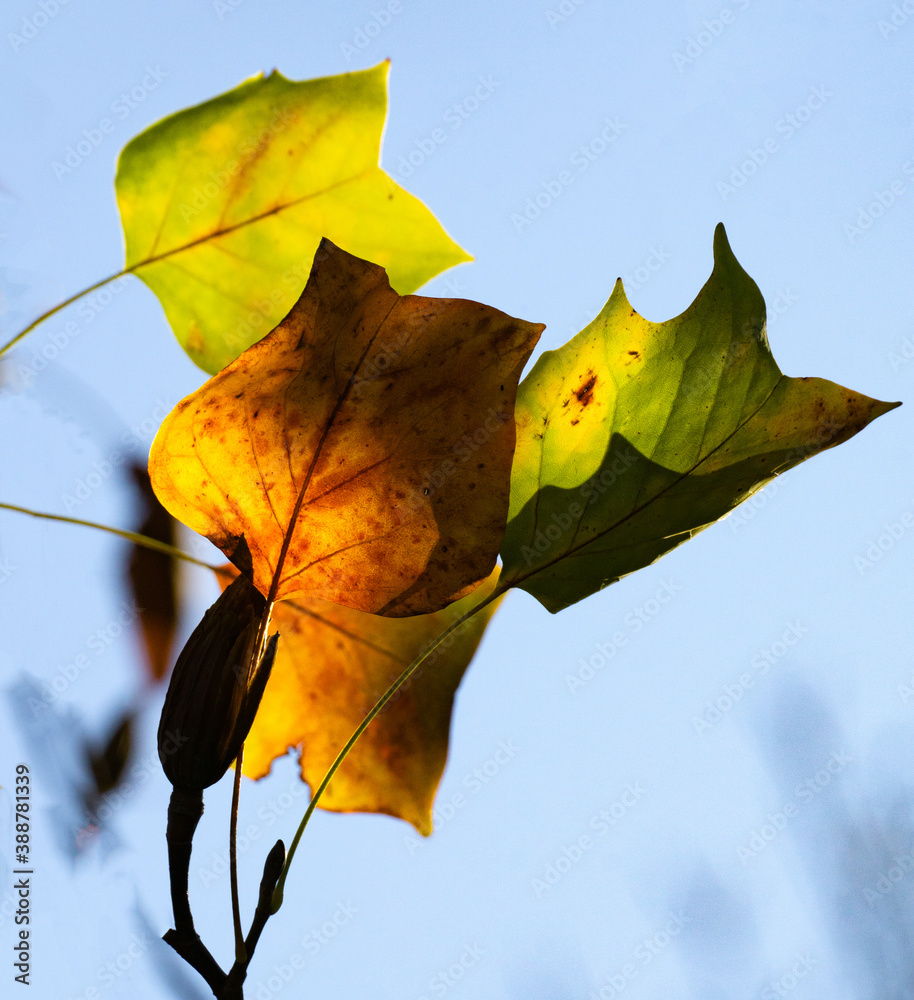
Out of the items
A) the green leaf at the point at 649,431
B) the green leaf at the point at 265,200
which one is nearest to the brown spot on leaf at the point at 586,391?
the green leaf at the point at 649,431

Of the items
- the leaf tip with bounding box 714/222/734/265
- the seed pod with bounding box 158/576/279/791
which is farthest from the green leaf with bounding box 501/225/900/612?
the seed pod with bounding box 158/576/279/791

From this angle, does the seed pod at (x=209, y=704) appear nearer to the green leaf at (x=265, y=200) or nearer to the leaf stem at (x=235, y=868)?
the leaf stem at (x=235, y=868)

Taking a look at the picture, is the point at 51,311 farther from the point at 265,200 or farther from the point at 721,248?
the point at 721,248

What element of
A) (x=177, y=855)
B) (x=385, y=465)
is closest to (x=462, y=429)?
(x=385, y=465)

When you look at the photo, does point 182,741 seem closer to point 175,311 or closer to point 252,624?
point 252,624

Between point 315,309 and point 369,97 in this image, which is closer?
point 315,309

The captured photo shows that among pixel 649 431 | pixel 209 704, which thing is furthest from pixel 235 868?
pixel 649 431
